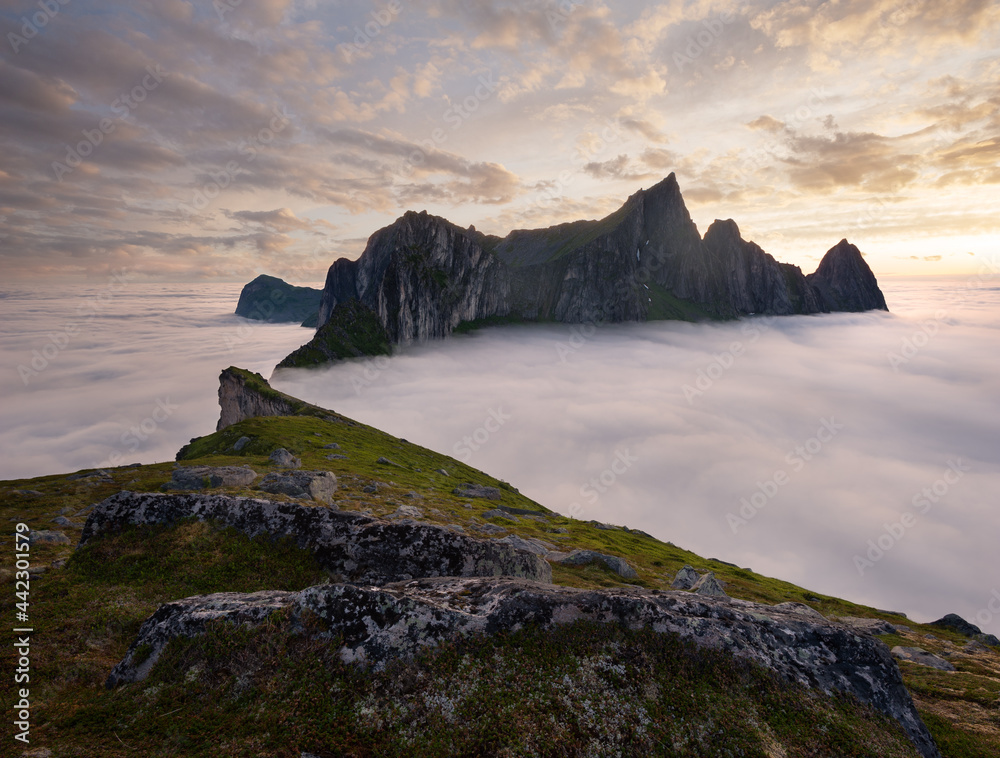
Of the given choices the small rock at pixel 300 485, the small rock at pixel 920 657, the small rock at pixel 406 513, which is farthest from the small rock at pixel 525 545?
the small rock at pixel 920 657

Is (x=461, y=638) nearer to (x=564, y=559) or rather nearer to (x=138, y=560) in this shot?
(x=138, y=560)

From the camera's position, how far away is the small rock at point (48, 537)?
20391mm

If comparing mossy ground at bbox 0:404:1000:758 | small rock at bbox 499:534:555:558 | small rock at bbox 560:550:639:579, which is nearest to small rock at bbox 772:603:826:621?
mossy ground at bbox 0:404:1000:758

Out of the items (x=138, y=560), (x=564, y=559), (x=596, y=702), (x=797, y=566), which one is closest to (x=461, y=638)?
(x=596, y=702)

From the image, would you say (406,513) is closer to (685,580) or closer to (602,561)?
(602,561)

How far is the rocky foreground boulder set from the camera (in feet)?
34.3

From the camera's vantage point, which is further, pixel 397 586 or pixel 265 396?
pixel 265 396

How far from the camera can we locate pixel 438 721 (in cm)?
918

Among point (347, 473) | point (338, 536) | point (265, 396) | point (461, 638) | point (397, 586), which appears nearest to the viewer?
point (461, 638)

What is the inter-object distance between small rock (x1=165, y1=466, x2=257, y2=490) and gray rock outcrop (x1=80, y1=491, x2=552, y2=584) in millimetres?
16175

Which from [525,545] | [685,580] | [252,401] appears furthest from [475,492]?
[252,401]

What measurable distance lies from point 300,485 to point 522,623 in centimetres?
2760

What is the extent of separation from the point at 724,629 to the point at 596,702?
477 cm

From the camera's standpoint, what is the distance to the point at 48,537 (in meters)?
20.8
